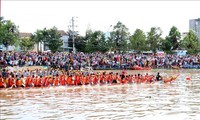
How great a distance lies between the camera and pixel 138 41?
68.9 m

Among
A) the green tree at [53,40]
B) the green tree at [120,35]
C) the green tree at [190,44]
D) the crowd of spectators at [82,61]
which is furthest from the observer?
the green tree at [53,40]

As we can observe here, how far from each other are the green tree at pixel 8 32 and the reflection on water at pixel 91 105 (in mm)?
37433

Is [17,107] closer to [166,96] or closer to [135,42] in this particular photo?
[166,96]

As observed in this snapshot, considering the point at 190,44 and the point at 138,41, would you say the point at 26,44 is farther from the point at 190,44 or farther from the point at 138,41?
the point at 190,44

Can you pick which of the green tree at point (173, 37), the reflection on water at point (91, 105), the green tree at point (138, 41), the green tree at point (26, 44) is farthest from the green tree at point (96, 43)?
the reflection on water at point (91, 105)

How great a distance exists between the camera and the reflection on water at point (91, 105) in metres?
14.8

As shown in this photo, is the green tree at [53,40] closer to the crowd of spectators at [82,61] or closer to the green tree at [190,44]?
the green tree at [190,44]

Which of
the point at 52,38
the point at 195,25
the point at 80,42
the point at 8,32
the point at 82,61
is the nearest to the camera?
the point at 82,61

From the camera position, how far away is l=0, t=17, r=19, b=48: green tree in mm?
Result: 59781

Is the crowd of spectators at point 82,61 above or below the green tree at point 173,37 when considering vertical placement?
below

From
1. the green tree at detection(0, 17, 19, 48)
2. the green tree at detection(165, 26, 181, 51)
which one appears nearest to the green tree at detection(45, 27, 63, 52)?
the green tree at detection(0, 17, 19, 48)

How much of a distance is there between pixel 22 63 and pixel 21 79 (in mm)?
12719

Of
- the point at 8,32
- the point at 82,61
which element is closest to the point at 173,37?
the point at 8,32

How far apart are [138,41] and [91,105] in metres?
51.9
